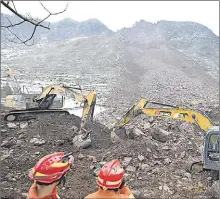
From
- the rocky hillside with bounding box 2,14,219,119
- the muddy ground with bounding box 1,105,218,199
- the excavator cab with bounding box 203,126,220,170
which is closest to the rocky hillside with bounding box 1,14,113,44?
the rocky hillside with bounding box 2,14,219,119

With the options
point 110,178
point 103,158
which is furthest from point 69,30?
point 110,178

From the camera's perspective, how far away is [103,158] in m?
8.62

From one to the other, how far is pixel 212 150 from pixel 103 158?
7.68 feet

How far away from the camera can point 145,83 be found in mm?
24969

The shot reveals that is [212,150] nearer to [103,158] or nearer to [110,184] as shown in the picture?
[103,158]

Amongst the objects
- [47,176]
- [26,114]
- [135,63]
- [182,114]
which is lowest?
[26,114]

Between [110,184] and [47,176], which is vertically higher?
[47,176]

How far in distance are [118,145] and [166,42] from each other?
107 ft

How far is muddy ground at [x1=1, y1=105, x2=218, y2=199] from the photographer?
23.9 ft

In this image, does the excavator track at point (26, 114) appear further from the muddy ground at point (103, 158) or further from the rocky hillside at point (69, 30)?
the rocky hillside at point (69, 30)

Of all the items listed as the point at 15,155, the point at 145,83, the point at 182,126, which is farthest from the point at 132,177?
the point at 145,83

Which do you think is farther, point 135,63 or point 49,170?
point 135,63

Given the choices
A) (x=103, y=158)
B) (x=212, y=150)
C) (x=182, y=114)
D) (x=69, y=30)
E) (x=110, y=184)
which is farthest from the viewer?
(x=69, y=30)

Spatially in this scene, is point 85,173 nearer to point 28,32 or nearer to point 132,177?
point 132,177
